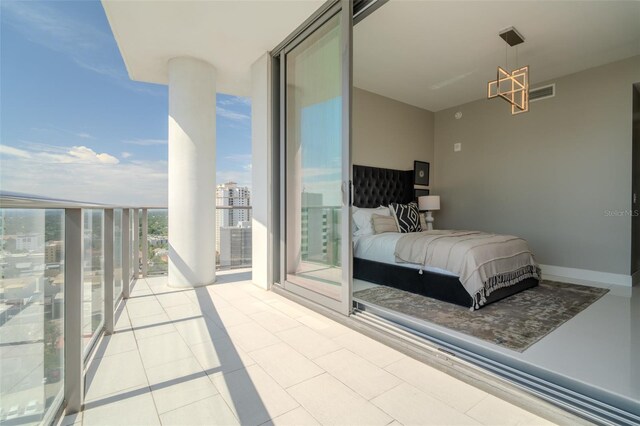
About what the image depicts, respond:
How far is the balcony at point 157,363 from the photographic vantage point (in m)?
1.08

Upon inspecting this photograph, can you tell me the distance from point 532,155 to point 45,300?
580 centimetres

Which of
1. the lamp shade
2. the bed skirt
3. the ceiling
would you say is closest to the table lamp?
the lamp shade

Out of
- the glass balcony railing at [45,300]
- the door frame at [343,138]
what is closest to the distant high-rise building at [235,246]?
the door frame at [343,138]

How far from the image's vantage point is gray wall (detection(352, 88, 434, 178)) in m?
4.83

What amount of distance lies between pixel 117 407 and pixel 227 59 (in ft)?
11.7

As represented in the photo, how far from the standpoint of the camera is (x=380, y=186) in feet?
16.5

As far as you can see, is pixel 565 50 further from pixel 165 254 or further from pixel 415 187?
pixel 165 254

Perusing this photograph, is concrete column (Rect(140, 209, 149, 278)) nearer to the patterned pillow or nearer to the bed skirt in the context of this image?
the bed skirt

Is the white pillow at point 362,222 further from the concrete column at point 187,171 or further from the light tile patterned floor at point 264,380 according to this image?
the concrete column at point 187,171

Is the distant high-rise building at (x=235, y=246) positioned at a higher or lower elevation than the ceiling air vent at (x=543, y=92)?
lower

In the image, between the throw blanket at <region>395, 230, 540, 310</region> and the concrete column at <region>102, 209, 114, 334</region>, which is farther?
the throw blanket at <region>395, 230, 540, 310</region>

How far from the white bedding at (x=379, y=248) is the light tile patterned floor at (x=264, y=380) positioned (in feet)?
4.57

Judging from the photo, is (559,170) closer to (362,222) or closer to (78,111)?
(362,222)

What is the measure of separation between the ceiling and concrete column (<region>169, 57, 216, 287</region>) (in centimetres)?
203
